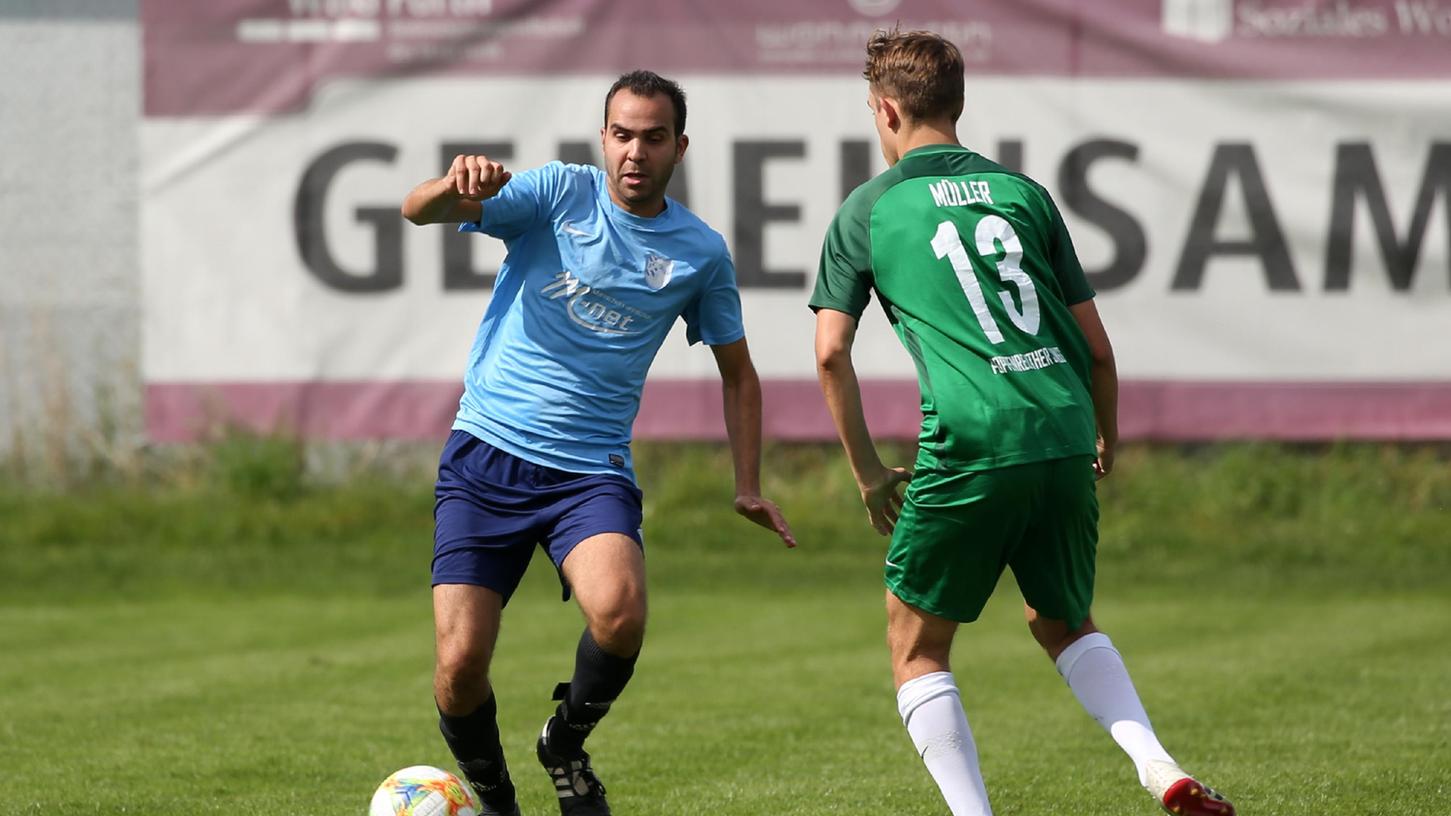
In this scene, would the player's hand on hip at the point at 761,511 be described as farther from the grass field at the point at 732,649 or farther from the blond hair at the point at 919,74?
the blond hair at the point at 919,74

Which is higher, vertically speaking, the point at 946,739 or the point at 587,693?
the point at 946,739

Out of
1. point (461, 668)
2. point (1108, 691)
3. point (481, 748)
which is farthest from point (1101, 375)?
point (481, 748)

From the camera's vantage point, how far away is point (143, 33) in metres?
12.6

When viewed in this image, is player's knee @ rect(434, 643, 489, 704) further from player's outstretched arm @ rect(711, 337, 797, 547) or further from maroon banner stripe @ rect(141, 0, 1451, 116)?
maroon banner stripe @ rect(141, 0, 1451, 116)

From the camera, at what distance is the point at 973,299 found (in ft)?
14.8

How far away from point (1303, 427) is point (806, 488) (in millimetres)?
3431

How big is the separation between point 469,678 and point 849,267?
1594 millimetres

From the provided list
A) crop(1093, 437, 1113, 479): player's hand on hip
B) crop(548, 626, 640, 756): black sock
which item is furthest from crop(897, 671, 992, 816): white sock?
crop(548, 626, 640, 756): black sock

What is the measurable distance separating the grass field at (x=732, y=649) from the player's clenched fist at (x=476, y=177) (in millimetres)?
2022

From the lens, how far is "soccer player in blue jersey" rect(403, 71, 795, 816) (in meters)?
5.19

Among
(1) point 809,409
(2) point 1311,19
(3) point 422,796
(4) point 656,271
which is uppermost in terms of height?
(2) point 1311,19

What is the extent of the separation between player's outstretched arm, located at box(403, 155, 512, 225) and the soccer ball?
5.17ft

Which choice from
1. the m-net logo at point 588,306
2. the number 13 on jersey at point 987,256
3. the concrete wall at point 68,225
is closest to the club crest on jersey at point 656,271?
the m-net logo at point 588,306

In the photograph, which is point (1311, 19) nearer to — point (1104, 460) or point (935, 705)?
point (1104, 460)
